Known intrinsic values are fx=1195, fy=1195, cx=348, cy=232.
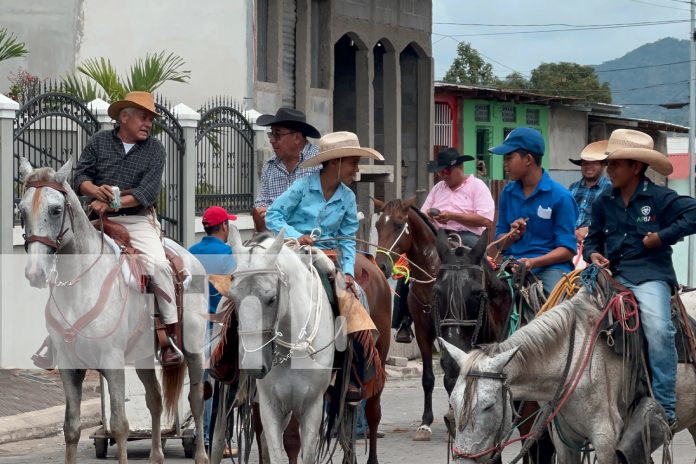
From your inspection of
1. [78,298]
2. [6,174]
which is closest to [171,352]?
[78,298]

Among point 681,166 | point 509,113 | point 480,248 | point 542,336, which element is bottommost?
point 542,336

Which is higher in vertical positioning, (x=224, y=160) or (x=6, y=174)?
(x=224, y=160)

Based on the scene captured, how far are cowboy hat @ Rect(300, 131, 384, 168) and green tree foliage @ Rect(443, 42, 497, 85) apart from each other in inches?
1816

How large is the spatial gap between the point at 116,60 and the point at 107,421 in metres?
12.4

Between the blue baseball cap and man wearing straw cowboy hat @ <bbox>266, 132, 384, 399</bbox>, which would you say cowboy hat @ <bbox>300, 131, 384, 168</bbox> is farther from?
the blue baseball cap

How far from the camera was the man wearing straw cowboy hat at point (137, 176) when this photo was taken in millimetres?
9375

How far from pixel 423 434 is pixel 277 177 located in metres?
2.99

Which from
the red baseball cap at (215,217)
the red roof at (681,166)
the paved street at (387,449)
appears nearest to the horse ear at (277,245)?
the red baseball cap at (215,217)

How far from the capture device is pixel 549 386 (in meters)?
6.89

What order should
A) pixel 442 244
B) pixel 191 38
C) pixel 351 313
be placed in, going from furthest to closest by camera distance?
pixel 191 38, pixel 442 244, pixel 351 313

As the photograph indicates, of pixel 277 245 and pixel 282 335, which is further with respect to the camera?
pixel 282 335

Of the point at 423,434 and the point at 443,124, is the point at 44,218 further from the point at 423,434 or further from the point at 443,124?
the point at 443,124

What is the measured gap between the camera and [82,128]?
47.4 feet

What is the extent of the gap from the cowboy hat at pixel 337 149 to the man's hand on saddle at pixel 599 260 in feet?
5.90
